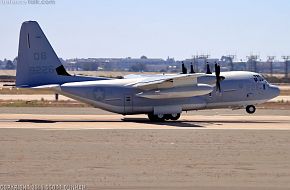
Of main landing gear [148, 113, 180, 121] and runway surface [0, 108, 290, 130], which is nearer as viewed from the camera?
runway surface [0, 108, 290, 130]

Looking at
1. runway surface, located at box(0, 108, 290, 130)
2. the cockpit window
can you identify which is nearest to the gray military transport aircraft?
runway surface, located at box(0, 108, 290, 130)

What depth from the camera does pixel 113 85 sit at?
37406 mm

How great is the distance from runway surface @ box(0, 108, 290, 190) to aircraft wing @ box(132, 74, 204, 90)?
3614 mm

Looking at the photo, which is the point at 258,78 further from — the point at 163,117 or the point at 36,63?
the point at 36,63

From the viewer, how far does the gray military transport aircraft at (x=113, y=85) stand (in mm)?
36938

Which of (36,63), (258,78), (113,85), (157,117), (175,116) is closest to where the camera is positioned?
(113,85)

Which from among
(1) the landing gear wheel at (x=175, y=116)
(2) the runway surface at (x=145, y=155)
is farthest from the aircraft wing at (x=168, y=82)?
(2) the runway surface at (x=145, y=155)

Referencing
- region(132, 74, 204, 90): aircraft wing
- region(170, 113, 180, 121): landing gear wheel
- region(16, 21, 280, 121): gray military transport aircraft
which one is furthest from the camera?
region(170, 113, 180, 121): landing gear wheel

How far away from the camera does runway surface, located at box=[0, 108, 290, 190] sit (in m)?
15.2

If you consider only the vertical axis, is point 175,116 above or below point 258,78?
below

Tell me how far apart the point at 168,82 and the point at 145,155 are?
57.2ft

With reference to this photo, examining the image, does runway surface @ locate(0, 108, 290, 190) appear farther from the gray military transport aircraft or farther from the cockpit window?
the cockpit window

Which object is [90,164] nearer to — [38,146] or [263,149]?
[38,146]

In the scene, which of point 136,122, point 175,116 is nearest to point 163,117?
point 175,116
